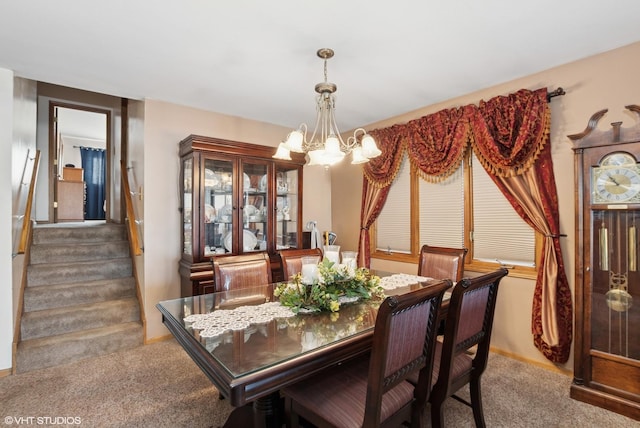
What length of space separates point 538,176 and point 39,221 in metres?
6.81

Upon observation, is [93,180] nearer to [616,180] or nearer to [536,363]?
[536,363]

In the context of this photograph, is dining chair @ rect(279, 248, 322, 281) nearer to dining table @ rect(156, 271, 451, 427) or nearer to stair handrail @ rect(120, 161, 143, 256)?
dining table @ rect(156, 271, 451, 427)

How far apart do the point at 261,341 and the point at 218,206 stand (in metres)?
2.26

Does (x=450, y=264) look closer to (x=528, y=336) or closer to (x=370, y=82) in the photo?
(x=528, y=336)

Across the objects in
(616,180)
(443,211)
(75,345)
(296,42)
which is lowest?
(75,345)

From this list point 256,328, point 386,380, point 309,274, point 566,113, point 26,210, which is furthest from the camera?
point 26,210

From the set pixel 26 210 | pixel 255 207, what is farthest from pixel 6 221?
pixel 255 207

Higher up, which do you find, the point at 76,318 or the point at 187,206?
the point at 187,206

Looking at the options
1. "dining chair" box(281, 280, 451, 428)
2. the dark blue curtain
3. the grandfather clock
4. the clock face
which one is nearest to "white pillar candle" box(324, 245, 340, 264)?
"dining chair" box(281, 280, 451, 428)

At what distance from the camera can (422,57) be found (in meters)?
2.39

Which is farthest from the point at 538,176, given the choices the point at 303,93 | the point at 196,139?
the point at 196,139

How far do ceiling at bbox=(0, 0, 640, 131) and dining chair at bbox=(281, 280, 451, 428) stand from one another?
167 cm

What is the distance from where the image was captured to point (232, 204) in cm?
336

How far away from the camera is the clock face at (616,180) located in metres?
2.01
